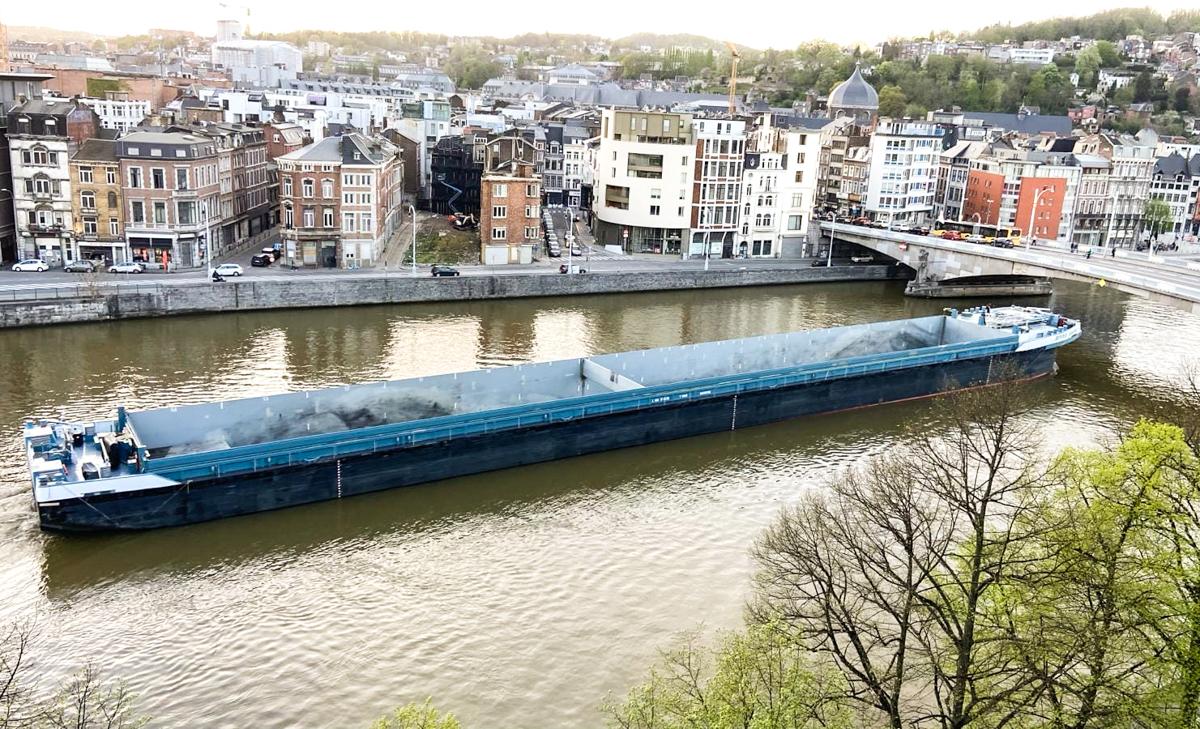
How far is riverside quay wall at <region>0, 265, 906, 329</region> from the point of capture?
104 feet

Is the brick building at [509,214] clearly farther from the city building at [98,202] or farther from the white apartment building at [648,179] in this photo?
the city building at [98,202]

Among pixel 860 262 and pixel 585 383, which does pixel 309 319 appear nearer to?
pixel 585 383

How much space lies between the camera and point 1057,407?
28406mm

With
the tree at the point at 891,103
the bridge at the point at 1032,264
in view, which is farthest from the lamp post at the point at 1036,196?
the tree at the point at 891,103

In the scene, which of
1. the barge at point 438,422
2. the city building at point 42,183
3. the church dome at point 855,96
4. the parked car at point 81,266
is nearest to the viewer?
the barge at point 438,422

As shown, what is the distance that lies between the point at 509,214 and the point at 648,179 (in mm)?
9029

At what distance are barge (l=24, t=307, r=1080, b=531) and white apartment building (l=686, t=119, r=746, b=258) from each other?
60.3 feet

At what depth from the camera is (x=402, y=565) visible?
17453 mm

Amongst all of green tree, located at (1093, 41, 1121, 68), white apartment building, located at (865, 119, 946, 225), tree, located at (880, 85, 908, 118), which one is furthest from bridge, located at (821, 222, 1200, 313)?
green tree, located at (1093, 41, 1121, 68)

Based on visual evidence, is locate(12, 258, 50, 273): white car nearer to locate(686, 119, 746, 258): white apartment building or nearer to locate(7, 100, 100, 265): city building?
locate(7, 100, 100, 265): city building

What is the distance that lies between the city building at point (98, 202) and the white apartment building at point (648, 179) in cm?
2311

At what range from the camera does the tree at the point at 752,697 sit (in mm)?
9539

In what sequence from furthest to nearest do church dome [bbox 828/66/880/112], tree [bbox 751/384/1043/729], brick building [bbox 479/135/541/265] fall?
church dome [bbox 828/66/880/112], brick building [bbox 479/135/541/265], tree [bbox 751/384/1043/729]

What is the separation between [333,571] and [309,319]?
754 inches
